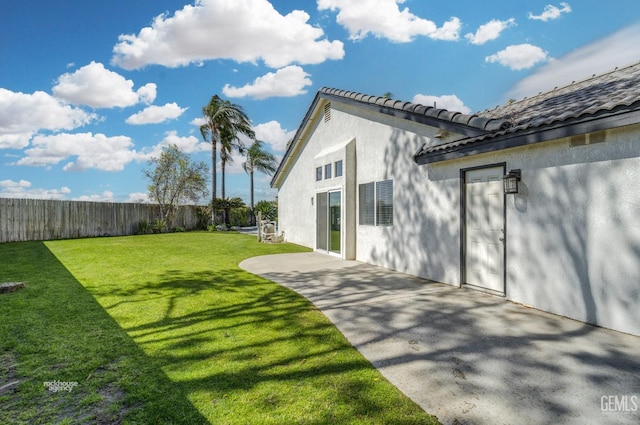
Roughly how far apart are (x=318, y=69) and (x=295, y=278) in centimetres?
1439

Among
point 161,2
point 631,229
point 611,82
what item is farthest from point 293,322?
point 161,2

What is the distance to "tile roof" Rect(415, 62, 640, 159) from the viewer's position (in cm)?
412

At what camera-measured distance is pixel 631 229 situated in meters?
4.02

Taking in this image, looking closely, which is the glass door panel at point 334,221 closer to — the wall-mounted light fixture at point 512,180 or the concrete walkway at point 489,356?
the concrete walkway at point 489,356

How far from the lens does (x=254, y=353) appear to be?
3.51 m

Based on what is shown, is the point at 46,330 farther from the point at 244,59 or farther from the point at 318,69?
the point at 318,69

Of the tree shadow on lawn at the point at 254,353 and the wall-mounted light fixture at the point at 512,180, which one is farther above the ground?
the wall-mounted light fixture at the point at 512,180

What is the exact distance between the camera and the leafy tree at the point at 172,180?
75.6ft

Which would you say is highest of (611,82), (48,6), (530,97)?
(48,6)

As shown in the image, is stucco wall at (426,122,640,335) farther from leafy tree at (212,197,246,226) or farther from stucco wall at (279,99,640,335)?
leafy tree at (212,197,246,226)

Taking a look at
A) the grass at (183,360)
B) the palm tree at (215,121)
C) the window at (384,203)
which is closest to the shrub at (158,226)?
the palm tree at (215,121)

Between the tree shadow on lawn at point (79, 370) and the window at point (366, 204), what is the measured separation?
697 cm

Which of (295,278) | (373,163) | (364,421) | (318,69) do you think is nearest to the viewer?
(364,421)

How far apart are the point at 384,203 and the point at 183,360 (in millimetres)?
6757
